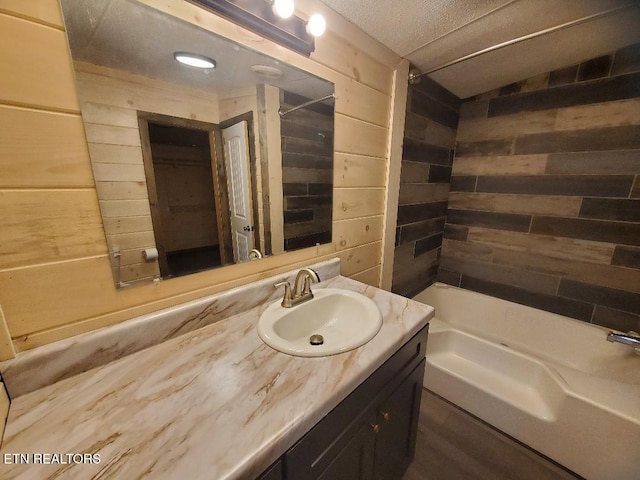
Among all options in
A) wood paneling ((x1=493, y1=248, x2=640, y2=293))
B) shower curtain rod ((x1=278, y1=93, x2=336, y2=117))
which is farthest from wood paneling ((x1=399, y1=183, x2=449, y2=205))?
shower curtain rod ((x1=278, y1=93, x2=336, y2=117))

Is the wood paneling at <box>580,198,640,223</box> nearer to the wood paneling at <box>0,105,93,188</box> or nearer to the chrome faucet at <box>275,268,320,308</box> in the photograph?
the chrome faucet at <box>275,268,320,308</box>

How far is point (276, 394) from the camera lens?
553mm

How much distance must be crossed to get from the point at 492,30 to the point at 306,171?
113 centimetres

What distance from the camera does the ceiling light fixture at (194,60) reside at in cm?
72

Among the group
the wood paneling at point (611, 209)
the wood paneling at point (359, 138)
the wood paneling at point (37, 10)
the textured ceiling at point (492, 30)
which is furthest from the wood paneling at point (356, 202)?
the wood paneling at point (611, 209)

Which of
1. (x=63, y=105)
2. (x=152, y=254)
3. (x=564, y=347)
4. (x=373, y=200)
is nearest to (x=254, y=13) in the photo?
(x=63, y=105)

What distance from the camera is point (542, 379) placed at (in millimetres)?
1363

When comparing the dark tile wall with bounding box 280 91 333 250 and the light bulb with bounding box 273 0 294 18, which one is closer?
the light bulb with bounding box 273 0 294 18

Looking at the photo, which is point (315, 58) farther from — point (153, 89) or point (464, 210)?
point (464, 210)

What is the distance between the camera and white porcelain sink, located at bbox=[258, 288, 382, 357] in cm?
73

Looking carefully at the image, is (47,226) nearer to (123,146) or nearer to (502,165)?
(123,146)

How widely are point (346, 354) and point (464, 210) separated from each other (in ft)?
6.33

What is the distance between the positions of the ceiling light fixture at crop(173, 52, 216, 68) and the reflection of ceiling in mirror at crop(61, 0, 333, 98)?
11 mm

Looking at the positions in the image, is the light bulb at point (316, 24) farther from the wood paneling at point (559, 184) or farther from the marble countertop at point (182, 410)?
the wood paneling at point (559, 184)
